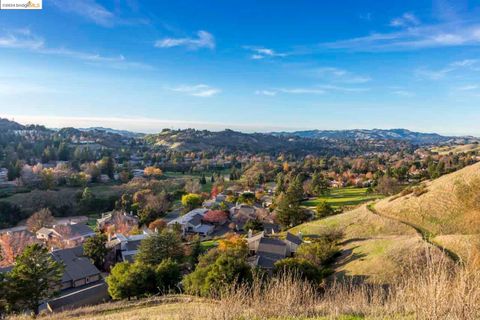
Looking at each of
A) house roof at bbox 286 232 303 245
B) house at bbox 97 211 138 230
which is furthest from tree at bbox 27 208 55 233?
house roof at bbox 286 232 303 245

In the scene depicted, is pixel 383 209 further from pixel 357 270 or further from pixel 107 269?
pixel 107 269

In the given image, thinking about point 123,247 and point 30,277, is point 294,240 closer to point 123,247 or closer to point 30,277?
point 123,247

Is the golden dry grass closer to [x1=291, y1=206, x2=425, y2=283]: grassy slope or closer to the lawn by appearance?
[x1=291, y1=206, x2=425, y2=283]: grassy slope

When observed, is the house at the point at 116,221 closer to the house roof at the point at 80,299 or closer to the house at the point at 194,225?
the house at the point at 194,225

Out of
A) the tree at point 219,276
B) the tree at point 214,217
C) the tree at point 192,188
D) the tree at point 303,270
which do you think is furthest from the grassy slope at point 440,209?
the tree at point 192,188

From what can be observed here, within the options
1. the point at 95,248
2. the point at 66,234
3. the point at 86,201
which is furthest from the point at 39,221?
the point at 95,248
